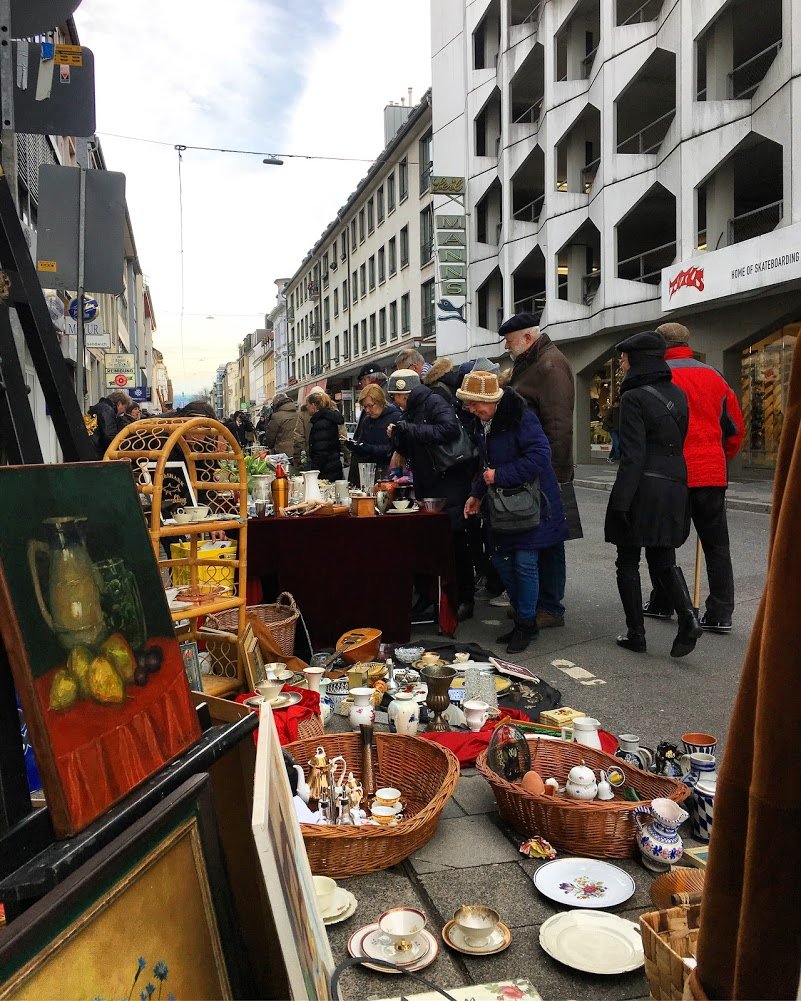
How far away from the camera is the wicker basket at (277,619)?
15.3 ft

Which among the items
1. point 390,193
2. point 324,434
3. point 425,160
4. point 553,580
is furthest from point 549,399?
point 390,193

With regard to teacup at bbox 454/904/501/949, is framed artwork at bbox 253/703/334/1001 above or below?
above

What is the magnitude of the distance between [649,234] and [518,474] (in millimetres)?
19655

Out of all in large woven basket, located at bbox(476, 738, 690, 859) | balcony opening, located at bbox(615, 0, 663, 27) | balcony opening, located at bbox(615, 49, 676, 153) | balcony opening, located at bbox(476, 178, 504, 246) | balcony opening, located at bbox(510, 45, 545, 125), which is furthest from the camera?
balcony opening, located at bbox(476, 178, 504, 246)

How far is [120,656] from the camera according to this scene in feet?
4.87

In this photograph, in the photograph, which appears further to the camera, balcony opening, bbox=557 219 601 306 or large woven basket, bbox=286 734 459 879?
balcony opening, bbox=557 219 601 306

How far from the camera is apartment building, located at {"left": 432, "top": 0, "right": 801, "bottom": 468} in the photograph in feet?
47.5

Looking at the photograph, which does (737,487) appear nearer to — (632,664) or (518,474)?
(632,664)

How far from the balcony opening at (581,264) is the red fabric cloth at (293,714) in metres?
18.6

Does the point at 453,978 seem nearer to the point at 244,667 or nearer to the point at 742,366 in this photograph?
the point at 244,667

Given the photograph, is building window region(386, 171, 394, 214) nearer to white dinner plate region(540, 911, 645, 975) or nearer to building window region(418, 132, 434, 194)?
building window region(418, 132, 434, 194)

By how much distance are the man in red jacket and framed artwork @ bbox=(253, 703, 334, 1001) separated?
4.18 metres

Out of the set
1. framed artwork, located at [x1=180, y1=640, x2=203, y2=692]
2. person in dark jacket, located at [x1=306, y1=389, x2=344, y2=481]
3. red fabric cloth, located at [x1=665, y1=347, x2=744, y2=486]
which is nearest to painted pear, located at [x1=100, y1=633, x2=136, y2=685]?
framed artwork, located at [x1=180, y1=640, x2=203, y2=692]

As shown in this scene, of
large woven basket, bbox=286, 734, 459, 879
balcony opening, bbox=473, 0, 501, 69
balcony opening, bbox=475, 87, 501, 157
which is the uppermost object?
balcony opening, bbox=473, 0, 501, 69
